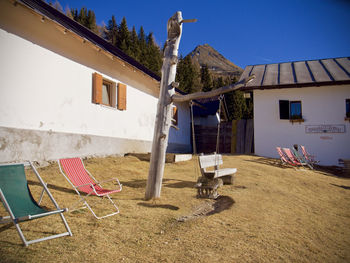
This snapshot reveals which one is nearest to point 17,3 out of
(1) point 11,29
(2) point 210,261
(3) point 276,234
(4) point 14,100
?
(1) point 11,29

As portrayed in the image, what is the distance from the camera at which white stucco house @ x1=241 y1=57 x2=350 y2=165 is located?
11633 millimetres

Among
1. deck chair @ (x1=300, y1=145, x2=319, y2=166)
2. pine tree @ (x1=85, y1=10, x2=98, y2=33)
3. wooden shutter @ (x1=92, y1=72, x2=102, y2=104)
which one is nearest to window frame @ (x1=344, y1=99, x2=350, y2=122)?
deck chair @ (x1=300, y1=145, x2=319, y2=166)

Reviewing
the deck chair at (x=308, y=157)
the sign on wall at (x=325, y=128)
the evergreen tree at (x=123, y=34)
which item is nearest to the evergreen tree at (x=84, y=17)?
the evergreen tree at (x=123, y=34)

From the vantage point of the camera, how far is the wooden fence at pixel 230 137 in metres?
13.3

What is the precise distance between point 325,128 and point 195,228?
431 inches

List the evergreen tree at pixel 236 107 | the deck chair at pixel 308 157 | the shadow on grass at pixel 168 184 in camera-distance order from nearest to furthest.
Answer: the shadow on grass at pixel 168 184, the deck chair at pixel 308 157, the evergreen tree at pixel 236 107

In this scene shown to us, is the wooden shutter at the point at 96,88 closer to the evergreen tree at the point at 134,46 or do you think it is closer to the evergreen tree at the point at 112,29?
the evergreen tree at the point at 134,46

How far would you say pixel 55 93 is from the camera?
6461 mm

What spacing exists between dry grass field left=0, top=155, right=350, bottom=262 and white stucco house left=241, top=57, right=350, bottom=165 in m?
6.79

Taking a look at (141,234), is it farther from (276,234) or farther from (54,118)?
(54,118)

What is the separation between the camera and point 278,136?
483 inches

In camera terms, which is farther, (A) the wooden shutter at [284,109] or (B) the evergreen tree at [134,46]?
(B) the evergreen tree at [134,46]

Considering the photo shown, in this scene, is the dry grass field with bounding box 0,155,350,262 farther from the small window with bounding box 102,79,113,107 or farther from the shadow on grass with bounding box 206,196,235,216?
the small window with bounding box 102,79,113,107

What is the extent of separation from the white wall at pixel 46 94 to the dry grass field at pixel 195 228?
1.39m
